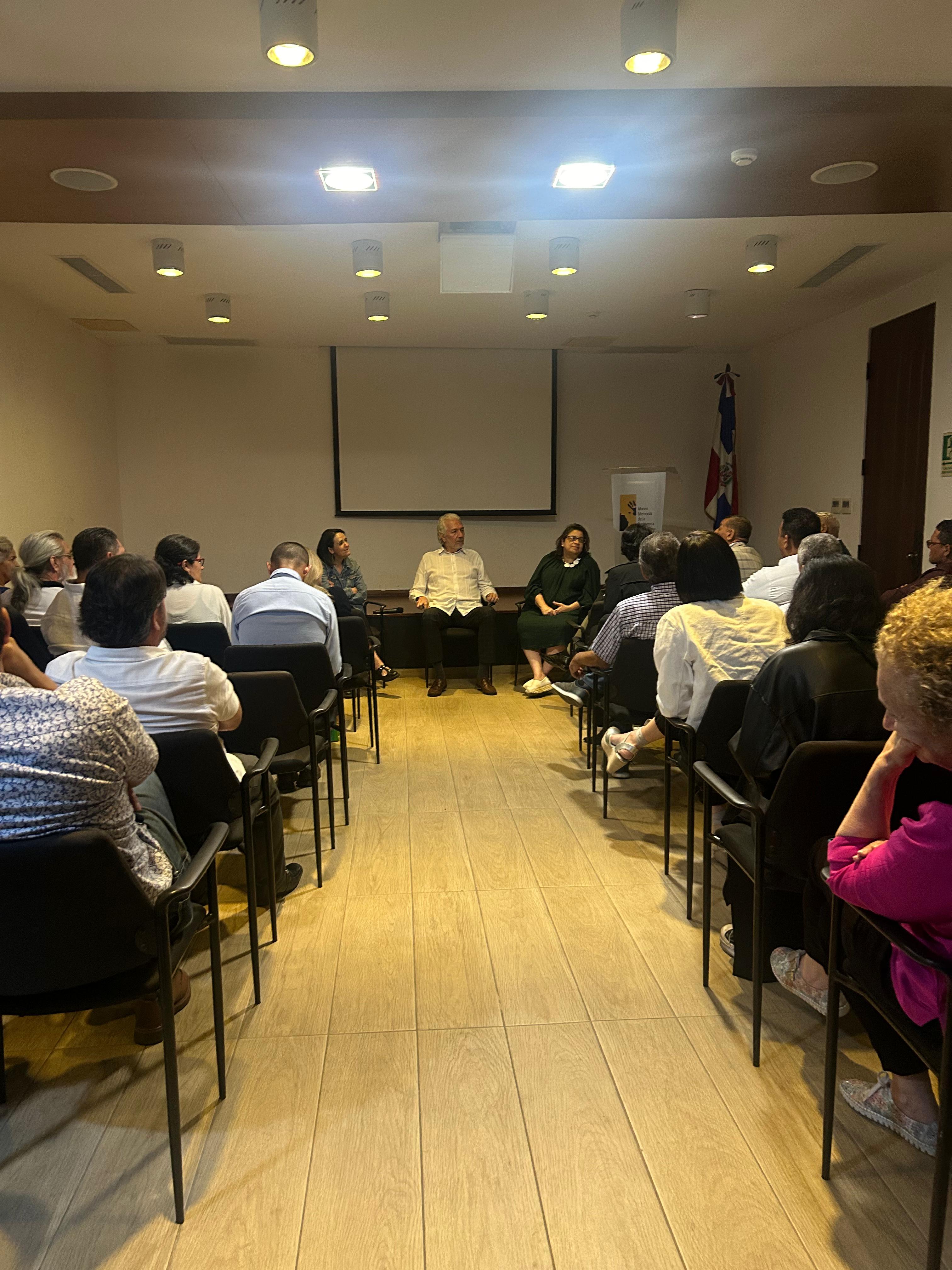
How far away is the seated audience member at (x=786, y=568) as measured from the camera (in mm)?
4438

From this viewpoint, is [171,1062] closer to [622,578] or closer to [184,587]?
[184,587]

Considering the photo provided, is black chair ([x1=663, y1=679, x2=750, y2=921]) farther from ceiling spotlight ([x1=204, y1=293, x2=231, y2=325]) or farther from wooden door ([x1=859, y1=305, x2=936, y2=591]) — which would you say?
ceiling spotlight ([x1=204, y1=293, x2=231, y2=325])

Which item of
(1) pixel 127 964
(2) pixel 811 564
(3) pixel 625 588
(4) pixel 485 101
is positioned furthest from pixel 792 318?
(1) pixel 127 964

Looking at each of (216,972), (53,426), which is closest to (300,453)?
(53,426)

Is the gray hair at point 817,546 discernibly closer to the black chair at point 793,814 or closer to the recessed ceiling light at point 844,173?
the recessed ceiling light at point 844,173

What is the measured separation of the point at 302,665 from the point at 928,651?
2606 millimetres

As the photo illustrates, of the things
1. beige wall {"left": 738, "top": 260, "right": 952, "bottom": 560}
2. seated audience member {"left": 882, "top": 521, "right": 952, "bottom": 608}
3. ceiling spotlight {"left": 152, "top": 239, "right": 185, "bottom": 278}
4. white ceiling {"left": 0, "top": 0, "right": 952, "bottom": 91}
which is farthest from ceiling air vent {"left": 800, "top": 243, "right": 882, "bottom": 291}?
ceiling spotlight {"left": 152, "top": 239, "right": 185, "bottom": 278}

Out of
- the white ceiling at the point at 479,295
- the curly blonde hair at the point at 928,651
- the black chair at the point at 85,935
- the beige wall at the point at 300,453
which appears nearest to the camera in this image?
the curly blonde hair at the point at 928,651

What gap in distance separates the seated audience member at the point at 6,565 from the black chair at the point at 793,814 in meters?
3.80

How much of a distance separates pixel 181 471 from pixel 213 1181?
735 centimetres

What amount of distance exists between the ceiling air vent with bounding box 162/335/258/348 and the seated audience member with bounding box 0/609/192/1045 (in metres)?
6.44

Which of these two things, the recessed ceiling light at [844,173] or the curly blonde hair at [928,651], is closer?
the curly blonde hair at [928,651]

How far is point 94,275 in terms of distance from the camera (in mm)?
5461

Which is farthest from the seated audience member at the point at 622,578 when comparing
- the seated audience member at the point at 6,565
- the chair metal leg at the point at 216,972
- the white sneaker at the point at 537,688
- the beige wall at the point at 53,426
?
the beige wall at the point at 53,426
